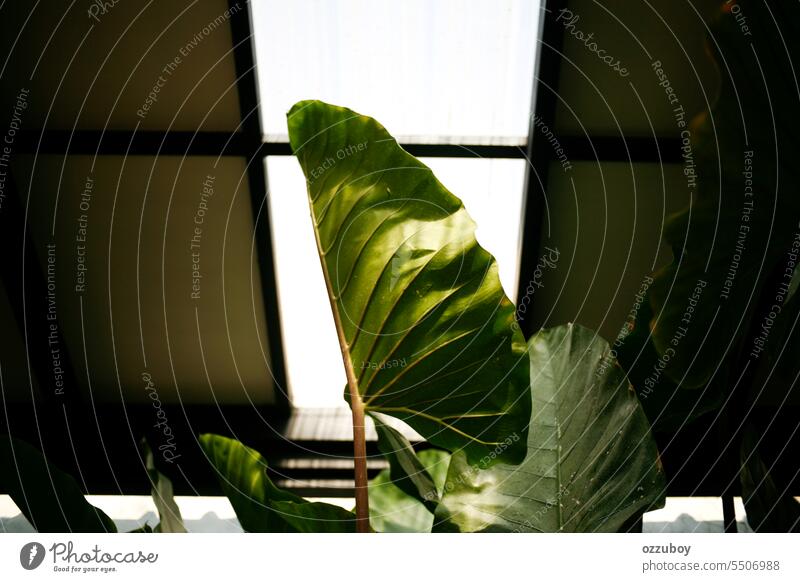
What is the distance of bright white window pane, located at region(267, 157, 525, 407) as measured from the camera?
151 cm

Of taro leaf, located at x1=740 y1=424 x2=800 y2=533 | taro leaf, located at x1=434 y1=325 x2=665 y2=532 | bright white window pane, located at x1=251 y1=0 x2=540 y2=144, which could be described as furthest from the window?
taro leaf, located at x1=740 y1=424 x2=800 y2=533

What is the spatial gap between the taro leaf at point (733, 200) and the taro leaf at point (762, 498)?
130 millimetres

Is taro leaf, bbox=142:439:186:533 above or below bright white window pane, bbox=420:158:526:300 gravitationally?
below

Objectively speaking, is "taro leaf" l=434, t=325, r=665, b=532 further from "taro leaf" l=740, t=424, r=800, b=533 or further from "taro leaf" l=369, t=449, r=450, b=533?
"taro leaf" l=369, t=449, r=450, b=533

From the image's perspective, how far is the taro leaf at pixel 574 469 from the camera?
2.17 feet

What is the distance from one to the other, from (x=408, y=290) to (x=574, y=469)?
0.30 metres

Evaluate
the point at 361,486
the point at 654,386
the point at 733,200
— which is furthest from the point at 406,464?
the point at 733,200

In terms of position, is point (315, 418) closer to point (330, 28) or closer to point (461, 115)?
point (461, 115)

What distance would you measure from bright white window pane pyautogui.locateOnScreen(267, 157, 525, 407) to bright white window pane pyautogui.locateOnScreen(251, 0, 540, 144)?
0.10 meters

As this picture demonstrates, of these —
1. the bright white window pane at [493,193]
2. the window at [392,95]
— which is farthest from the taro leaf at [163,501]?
the bright white window pane at [493,193]

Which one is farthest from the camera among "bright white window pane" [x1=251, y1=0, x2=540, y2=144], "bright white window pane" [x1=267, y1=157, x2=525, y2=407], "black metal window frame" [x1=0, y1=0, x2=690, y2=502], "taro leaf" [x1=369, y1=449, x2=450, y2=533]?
"bright white window pane" [x1=267, y1=157, x2=525, y2=407]

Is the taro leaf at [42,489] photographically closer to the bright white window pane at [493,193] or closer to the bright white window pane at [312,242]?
the bright white window pane at [312,242]

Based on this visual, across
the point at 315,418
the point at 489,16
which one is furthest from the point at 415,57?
the point at 315,418

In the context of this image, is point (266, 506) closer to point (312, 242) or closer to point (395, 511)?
point (395, 511)
